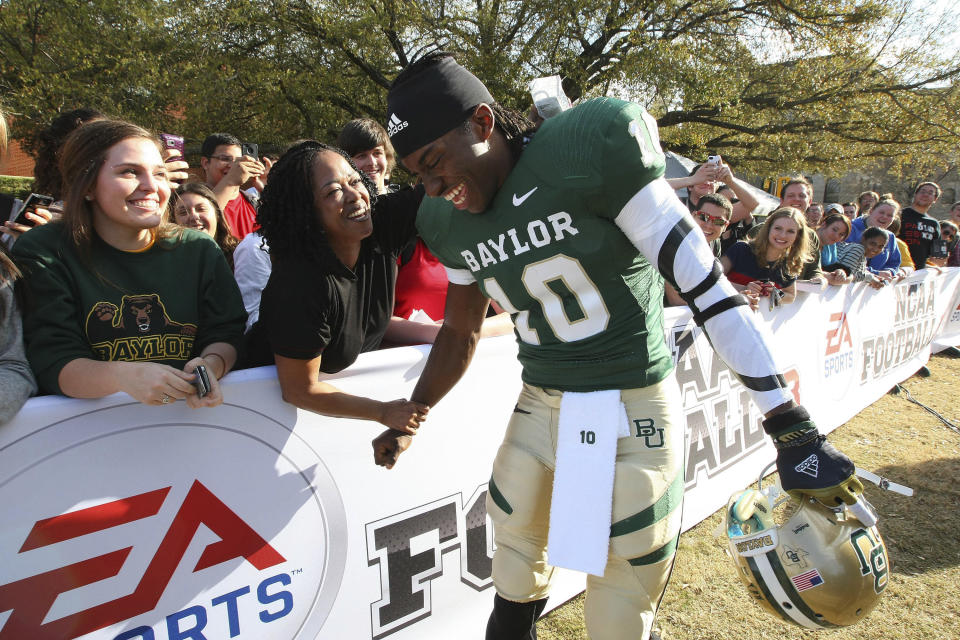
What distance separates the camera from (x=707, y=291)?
1.42 metres

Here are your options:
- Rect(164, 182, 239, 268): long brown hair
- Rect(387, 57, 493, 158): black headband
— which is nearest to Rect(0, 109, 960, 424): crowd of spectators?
Rect(387, 57, 493, 158): black headband

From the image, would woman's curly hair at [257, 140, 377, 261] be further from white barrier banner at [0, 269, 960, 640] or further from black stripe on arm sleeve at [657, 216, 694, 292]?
black stripe on arm sleeve at [657, 216, 694, 292]

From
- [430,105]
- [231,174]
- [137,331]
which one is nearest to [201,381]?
[137,331]

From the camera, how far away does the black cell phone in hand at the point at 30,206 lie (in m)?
2.30

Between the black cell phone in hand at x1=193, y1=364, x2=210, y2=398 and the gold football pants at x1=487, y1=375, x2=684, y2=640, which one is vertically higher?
the black cell phone in hand at x1=193, y1=364, x2=210, y2=398

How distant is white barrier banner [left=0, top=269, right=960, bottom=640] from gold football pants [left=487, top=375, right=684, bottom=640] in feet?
1.87

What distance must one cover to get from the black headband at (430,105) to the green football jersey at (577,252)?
0.22 meters

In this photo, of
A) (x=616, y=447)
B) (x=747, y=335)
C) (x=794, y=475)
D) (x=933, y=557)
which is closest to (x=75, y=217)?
(x=616, y=447)

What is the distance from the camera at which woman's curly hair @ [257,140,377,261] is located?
76.8 inches

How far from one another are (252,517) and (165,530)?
0.25 m

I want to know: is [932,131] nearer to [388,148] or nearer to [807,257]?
[807,257]

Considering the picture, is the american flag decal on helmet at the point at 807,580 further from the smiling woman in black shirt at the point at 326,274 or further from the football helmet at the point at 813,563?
the smiling woman in black shirt at the point at 326,274

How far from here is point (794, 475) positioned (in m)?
1.36

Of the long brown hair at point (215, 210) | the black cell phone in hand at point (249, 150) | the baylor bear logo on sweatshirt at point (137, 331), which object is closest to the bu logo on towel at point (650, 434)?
the baylor bear logo on sweatshirt at point (137, 331)
